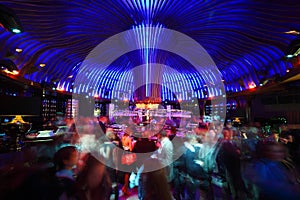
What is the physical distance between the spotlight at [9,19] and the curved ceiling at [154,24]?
5.98m

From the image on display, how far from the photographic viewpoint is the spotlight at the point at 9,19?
4590 mm

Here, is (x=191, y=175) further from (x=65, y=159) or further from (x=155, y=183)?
(x=65, y=159)

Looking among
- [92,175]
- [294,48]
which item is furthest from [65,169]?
[294,48]

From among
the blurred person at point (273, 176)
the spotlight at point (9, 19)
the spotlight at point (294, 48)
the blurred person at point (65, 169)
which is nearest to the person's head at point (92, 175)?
the blurred person at point (65, 169)

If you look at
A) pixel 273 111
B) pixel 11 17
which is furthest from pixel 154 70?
pixel 11 17

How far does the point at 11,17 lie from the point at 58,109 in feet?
73.6

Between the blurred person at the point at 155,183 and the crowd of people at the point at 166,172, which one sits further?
the blurred person at the point at 155,183

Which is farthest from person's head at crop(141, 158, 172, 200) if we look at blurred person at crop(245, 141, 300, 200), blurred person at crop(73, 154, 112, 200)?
blurred person at crop(245, 141, 300, 200)

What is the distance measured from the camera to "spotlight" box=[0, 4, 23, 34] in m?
4.59

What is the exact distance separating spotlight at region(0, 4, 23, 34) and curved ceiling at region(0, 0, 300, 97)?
598 cm

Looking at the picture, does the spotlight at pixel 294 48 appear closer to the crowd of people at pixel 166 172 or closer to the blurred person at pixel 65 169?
the crowd of people at pixel 166 172

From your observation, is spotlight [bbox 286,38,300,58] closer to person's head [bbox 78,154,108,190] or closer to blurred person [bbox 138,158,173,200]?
blurred person [bbox 138,158,173,200]

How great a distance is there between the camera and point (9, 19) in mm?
4824

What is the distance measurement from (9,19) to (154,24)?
12086 mm
